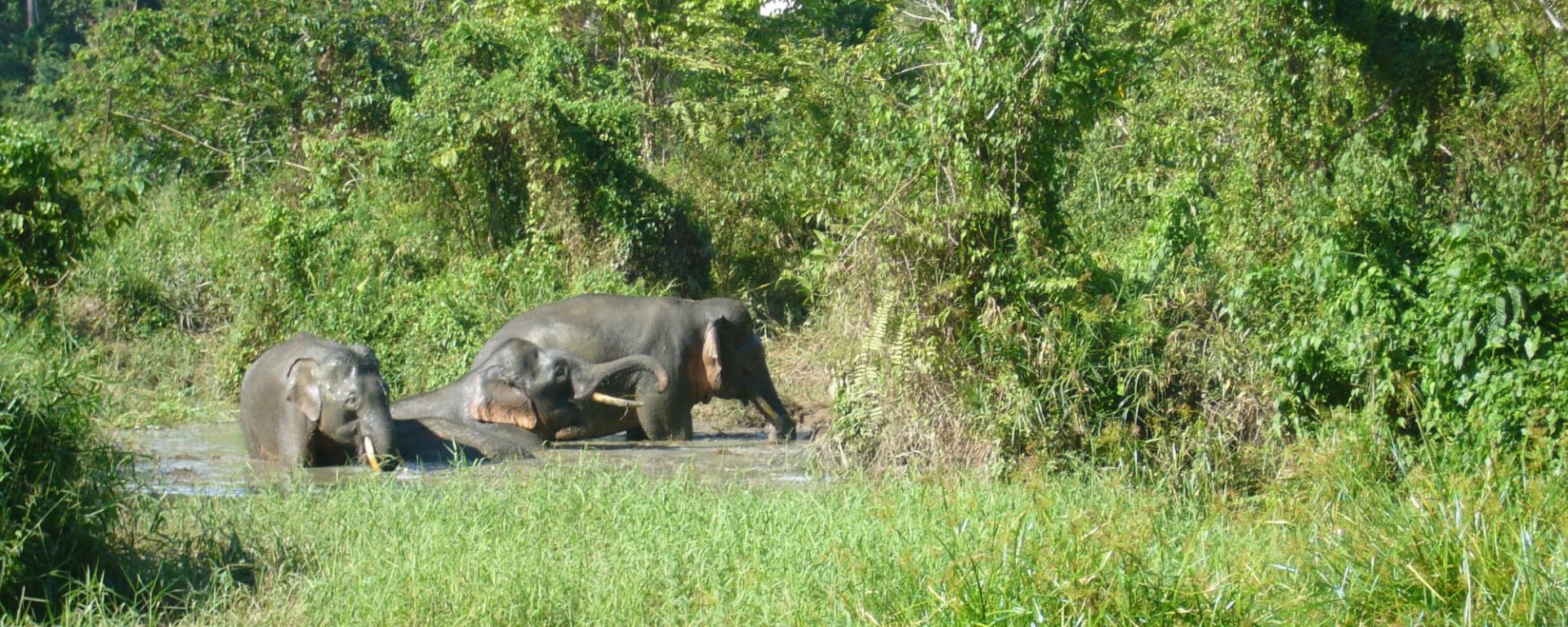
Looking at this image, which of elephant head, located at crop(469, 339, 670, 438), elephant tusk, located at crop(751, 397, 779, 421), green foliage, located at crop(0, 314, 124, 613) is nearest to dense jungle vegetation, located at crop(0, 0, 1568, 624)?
green foliage, located at crop(0, 314, 124, 613)

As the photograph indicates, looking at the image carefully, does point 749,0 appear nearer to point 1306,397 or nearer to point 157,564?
point 1306,397

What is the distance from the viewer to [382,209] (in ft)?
56.3

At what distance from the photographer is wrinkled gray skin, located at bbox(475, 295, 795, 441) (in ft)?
42.0

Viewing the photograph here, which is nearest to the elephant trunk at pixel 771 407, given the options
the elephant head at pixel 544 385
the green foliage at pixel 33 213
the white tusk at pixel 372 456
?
the elephant head at pixel 544 385

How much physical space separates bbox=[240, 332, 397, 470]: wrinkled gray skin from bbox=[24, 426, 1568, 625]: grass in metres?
2.26

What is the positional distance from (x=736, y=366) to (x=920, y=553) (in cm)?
698

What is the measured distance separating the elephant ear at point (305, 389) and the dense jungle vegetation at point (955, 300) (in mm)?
1481

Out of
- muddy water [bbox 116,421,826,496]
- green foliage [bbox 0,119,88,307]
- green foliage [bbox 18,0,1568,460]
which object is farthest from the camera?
green foliage [bbox 0,119,88,307]

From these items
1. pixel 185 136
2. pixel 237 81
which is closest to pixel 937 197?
pixel 237 81

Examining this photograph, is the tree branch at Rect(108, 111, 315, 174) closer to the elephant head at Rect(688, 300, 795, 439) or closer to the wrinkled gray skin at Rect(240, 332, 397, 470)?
the elephant head at Rect(688, 300, 795, 439)

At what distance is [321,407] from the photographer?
10.8 m

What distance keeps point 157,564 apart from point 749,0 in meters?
16.6

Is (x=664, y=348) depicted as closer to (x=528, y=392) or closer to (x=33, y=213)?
(x=528, y=392)

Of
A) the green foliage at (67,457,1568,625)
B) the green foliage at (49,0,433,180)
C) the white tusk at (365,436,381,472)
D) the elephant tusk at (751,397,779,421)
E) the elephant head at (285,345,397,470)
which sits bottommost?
the elephant tusk at (751,397,779,421)
